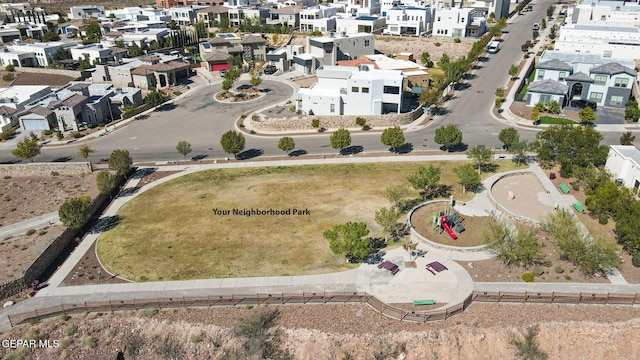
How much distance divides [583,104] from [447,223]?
50642mm

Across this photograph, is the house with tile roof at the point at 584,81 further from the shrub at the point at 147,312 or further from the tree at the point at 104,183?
the shrub at the point at 147,312

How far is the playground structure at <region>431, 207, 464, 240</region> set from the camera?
1818 inches

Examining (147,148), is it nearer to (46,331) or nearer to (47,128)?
(47,128)

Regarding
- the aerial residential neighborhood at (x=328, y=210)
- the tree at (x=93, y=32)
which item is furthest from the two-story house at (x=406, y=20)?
the tree at (x=93, y=32)

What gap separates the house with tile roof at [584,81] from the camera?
258 ft

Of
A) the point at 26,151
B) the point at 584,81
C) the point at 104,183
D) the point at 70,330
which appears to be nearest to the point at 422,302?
the point at 70,330

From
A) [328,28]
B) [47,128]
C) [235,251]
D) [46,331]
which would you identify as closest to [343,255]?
[235,251]

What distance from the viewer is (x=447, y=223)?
47219 millimetres

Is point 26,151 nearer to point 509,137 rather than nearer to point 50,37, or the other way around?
point 509,137

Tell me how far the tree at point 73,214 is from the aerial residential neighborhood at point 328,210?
0.19 metres

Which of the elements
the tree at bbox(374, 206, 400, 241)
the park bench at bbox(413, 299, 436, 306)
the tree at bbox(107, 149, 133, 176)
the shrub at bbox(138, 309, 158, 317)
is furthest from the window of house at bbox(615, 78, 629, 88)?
the shrub at bbox(138, 309, 158, 317)

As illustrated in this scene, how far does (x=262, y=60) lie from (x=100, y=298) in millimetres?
93045

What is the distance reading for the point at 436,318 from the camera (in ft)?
116

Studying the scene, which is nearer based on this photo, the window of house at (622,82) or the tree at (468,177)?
the tree at (468,177)
